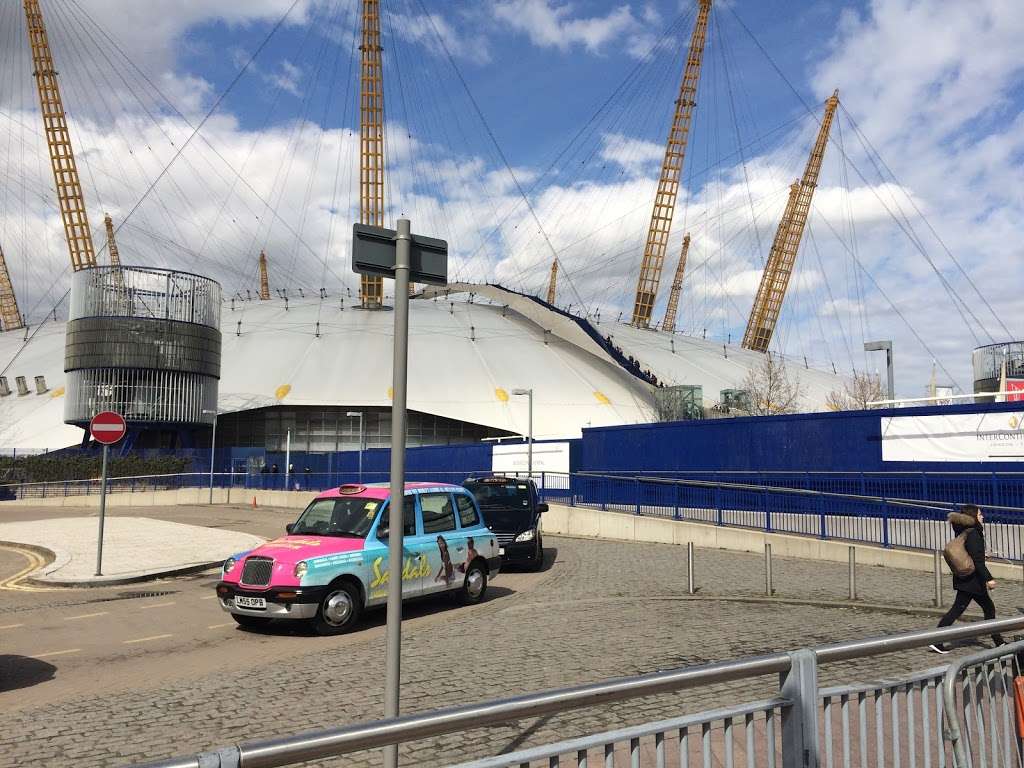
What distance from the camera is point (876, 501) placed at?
19.0m

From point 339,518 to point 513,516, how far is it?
254 inches

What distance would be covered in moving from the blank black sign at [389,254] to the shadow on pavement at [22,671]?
6431mm

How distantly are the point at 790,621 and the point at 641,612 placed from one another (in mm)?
2163

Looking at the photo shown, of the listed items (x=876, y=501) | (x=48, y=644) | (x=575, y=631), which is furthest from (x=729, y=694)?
(x=876, y=501)

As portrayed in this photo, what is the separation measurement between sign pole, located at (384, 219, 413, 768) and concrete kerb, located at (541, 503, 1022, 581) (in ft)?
43.8

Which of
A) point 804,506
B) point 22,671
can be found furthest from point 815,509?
point 22,671

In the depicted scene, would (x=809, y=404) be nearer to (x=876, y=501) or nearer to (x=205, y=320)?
(x=205, y=320)

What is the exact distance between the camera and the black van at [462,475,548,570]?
17.7m

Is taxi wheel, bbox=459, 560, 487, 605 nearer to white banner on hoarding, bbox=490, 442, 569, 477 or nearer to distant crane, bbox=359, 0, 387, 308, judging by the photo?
white banner on hoarding, bbox=490, 442, 569, 477

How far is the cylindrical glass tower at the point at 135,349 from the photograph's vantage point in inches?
2379

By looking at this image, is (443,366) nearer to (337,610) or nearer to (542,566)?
(542,566)

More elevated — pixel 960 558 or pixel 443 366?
pixel 443 366

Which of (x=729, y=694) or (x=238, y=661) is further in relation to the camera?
(x=238, y=661)

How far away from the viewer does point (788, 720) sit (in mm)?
3725
